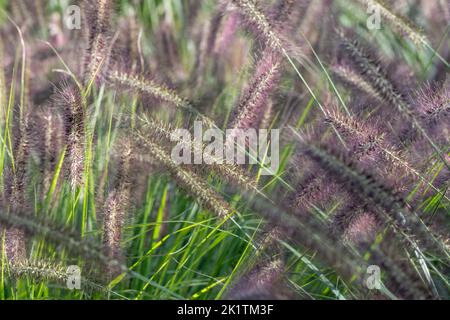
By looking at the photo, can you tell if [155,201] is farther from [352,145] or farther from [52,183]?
[352,145]

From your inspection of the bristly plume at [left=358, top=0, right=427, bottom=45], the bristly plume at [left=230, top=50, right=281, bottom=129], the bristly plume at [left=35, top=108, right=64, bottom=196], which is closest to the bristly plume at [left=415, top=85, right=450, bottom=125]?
the bristly plume at [left=358, top=0, right=427, bottom=45]

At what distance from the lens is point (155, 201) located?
9.66 ft

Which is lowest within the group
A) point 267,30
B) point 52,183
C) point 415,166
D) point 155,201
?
point 155,201

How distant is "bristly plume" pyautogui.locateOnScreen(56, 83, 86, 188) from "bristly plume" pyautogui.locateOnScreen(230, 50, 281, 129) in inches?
18.2

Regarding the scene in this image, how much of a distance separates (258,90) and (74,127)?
1.80 feet

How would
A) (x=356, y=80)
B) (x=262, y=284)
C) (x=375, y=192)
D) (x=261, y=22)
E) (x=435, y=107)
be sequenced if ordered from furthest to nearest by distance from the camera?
(x=356, y=80), (x=261, y=22), (x=435, y=107), (x=262, y=284), (x=375, y=192)

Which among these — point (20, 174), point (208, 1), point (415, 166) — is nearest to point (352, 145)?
point (415, 166)

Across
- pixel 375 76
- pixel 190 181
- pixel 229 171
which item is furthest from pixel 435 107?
pixel 190 181

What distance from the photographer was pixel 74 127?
218 centimetres

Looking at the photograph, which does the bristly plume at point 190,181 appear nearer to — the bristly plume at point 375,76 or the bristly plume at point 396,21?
the bristly plume at point 375,76

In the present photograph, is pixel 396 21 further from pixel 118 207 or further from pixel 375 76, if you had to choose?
pixel 118 207

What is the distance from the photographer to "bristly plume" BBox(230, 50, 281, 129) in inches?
91.6

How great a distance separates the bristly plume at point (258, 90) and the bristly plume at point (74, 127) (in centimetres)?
46
